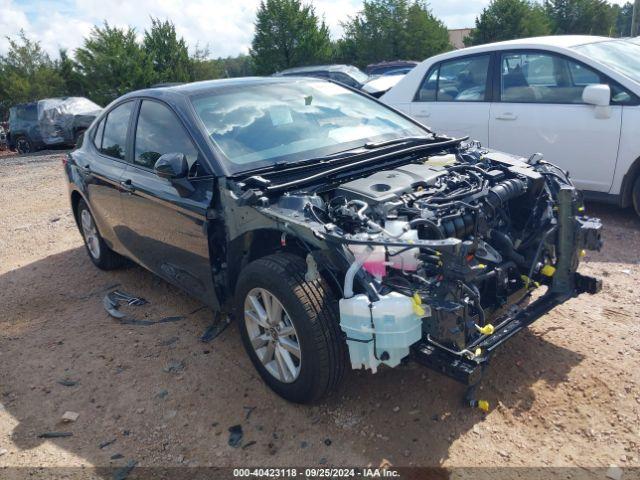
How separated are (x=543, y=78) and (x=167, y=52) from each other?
90.0ft

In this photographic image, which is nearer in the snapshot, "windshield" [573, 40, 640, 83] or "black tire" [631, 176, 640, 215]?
"black tire" [631, 176, 640, 215]

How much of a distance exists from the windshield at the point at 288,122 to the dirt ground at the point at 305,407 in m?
1.41

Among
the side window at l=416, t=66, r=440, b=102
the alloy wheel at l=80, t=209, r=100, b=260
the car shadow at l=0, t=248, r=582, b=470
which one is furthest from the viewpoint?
the side window at l=416, t=66, r=440, b=102

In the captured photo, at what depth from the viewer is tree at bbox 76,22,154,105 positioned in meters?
26.4

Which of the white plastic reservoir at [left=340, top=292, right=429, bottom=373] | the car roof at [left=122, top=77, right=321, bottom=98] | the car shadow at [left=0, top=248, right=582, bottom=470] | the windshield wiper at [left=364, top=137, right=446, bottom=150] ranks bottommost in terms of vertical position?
the car shadow at [left=0, top=248, right=582, bottom=470]

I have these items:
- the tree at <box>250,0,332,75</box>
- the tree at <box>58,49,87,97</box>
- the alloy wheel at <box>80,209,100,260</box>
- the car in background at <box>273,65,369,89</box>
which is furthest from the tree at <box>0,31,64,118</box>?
the alloy wheel at <box>80,209,100,260</box>

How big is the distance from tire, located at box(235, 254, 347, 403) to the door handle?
1554 millimetres

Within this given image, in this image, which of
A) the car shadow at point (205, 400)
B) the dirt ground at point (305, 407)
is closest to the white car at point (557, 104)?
the dirt ground at point (305, 407)

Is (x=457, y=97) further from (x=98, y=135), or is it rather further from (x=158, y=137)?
(x=98, y=135)

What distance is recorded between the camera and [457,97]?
6.46m

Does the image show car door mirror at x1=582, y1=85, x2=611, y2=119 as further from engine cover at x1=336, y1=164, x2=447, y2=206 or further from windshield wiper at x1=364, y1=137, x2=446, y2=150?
engine cover at x1=336, y1=164, x2=447, y2=206

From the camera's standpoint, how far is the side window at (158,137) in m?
3.79

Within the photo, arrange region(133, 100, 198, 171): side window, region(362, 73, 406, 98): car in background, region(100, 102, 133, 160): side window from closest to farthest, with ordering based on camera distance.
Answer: region(133, 100, 198, 171): side window, region(100, 102, 133, 160): side window, region(362, 73, 406, 98): car in background

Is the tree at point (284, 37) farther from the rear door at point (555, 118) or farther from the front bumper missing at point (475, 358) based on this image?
the front bumper missing at point (475, 358)
